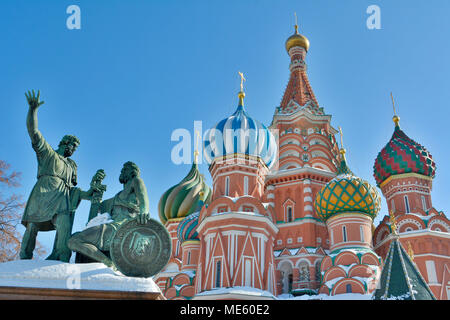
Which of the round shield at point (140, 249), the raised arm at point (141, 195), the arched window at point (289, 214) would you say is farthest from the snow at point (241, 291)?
the round shield at point (140, 249)

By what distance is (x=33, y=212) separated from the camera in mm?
5688

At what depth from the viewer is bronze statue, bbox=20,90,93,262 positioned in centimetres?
566

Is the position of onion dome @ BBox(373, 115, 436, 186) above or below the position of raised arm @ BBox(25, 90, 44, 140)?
above

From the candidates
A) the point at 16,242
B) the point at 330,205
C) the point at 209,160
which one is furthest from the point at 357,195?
the point at 16,242

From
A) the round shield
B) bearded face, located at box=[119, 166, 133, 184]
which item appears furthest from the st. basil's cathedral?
the round shield

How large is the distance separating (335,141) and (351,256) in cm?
1215

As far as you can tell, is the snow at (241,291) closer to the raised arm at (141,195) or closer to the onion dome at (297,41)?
the raised arm at (141,195)

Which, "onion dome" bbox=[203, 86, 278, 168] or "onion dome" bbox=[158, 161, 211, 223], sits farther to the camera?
"onion dome" bbox=[158, 161, 211, 223]

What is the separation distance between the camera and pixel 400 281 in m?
10.3

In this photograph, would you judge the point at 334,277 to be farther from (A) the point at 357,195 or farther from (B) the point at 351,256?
(A) the point at 357,195

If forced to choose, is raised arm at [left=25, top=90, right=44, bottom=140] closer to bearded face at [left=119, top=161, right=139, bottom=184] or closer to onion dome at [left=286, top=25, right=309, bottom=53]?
bearded face at [left=119, top=161, right=139, bottom=184]

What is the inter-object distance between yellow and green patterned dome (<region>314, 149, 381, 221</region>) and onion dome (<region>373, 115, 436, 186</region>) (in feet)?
14.8

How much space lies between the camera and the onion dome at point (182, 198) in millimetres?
32312
